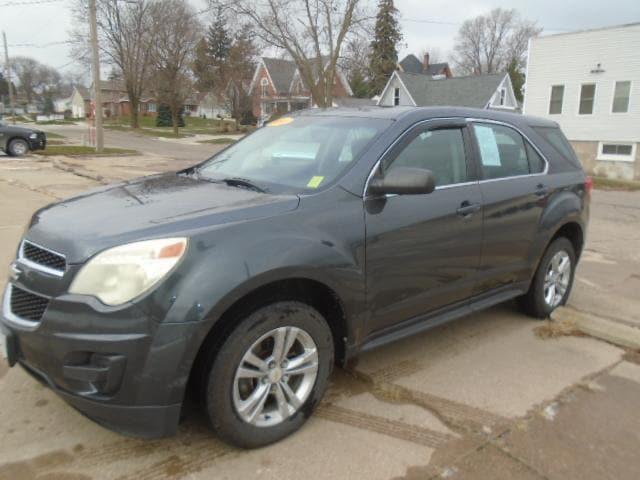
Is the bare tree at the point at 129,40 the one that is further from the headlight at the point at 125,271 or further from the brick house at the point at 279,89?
the headlight at the point at 125,271

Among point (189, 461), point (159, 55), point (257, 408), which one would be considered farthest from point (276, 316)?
point (159, 55)

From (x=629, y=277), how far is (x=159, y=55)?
155ft

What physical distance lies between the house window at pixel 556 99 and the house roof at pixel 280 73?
119ft

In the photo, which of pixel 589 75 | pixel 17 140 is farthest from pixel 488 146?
pixel 589 75

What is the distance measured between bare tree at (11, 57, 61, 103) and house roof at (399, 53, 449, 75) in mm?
64121

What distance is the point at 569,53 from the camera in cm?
2442

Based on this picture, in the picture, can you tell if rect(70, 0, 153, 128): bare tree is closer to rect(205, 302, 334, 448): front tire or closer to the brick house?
the brick house

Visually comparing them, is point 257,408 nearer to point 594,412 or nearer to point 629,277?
point 594,412

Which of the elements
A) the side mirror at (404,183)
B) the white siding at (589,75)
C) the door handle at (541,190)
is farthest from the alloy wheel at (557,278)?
the white siding at (589,75)

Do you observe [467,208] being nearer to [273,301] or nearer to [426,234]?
[426,234]

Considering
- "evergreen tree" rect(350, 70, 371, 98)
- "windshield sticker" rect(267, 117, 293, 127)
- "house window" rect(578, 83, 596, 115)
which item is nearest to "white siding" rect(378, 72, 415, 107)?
"house window" rect(578, 83, 596, 115)

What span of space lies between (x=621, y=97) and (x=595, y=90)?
115 cm

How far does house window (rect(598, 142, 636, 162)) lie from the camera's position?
917 inches

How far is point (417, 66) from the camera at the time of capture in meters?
72.7
